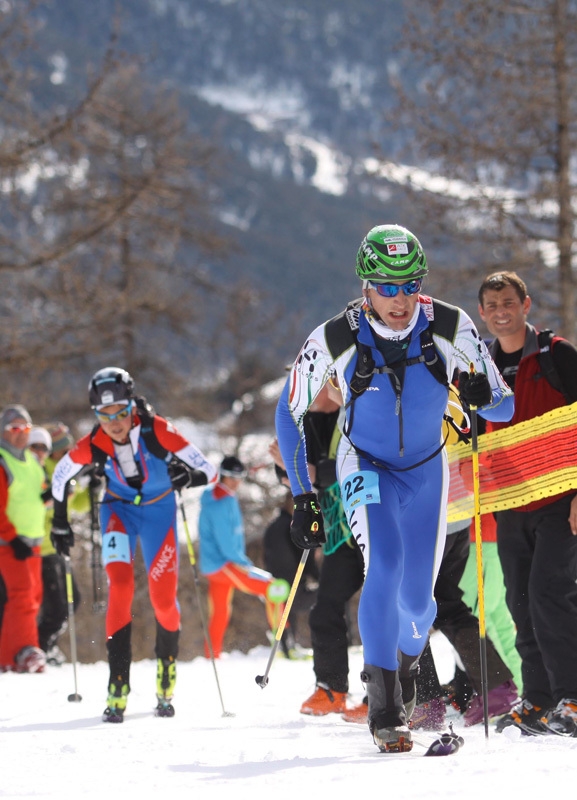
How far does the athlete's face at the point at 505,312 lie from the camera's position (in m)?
6.02

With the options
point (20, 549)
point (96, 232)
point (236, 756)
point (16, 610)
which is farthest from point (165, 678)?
point (96, 232)

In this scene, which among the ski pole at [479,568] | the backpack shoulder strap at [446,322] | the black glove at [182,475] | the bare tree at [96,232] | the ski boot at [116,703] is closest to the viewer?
the ski pole at [479,568]

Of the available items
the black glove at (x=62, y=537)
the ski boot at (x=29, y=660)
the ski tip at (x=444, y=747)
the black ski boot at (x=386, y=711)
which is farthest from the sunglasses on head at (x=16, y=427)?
the ski tip at (x=444, y=747)

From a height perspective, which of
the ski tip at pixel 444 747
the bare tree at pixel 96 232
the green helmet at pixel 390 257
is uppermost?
the bare tree at pixel 96 232

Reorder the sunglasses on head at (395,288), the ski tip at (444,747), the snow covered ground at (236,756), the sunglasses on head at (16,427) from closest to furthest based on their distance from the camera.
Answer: the snow covered ground at (236,756) → the ski tip at (444,747) → the sunglasses on head at (395,288) → the sunglasses on head at (16,427)

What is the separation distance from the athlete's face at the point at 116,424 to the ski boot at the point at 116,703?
1.65 m

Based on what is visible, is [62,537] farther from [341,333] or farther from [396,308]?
[396,308]

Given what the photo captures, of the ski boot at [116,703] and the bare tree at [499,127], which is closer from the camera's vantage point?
the ski boot at [116,703]

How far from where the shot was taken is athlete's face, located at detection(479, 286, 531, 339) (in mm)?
6023

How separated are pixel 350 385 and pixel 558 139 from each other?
39.8 feet

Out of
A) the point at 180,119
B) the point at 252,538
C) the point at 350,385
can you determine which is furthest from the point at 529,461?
the point at 252,538

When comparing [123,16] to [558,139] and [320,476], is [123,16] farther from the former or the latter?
[320,476]

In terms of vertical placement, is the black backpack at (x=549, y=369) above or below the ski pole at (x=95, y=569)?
above

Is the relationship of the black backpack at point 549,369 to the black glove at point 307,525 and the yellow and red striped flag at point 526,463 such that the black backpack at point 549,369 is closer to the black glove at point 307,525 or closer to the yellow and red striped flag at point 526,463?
the yellow and red striped flag at point 526,463
